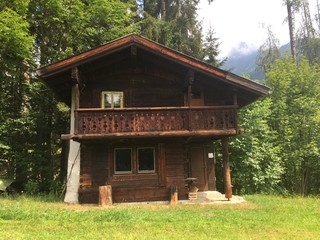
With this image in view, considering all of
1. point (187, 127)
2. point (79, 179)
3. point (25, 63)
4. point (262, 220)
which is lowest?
Answer: point (262, 220)

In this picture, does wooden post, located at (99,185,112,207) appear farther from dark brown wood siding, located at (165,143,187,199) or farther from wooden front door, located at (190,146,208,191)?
wooden front door, located at (190,146,208,191)

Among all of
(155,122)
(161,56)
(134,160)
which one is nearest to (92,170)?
(134,160)

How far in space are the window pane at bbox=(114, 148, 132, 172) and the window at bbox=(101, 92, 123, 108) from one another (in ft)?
6.50

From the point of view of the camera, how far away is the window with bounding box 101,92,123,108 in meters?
14.4

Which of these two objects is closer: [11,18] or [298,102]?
[11,18]

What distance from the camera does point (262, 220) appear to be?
9.53 m

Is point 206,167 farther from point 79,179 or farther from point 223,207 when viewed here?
point 79,179

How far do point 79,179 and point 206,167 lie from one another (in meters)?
6.70

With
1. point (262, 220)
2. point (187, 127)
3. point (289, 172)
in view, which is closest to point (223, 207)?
point (262, 220)

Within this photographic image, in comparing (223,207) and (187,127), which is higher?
(187,127)

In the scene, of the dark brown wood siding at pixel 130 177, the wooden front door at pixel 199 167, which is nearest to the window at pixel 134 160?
the dark brown wood siding at pixel 130 177

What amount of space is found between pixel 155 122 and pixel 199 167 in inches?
210

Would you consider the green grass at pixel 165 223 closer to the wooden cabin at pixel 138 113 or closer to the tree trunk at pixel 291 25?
the wooden cabin at pixel 138 113

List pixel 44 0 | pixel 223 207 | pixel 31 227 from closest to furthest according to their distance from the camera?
pixel 31 227 → pixel 223 207 → pixel 44 0
